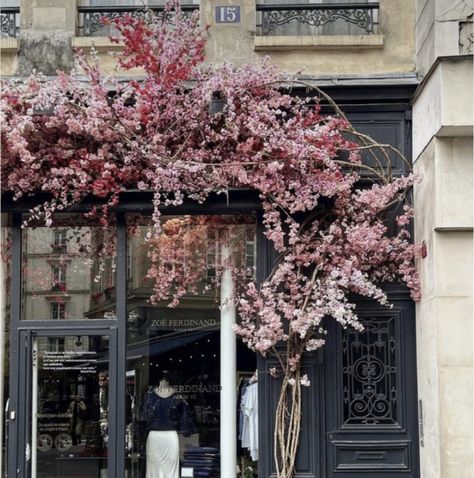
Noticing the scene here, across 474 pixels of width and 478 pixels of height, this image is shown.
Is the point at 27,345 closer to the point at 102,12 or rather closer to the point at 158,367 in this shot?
the point at 158,367

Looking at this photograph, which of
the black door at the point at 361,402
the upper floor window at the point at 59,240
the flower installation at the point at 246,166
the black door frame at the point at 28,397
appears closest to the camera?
the flower installation at the point at 246,166

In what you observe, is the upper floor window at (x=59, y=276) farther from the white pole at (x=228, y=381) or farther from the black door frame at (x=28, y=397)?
the white pole at (x=228, y=381)

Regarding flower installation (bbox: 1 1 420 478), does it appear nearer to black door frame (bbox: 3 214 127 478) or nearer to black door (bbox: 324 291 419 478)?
black door (bbox: 324 291 419 478)

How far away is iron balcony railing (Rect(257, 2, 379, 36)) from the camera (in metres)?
9.55

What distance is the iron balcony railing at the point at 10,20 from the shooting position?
975 centimetres

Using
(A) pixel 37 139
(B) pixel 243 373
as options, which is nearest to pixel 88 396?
(B) pixel 243 373

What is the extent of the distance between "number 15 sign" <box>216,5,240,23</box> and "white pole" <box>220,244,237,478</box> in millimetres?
2539

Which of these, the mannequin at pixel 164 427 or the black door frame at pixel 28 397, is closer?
the black door frame at pixel 28 397

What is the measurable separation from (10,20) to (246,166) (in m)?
3.13

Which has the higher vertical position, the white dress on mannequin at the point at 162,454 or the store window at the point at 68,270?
the store window at the point at 68,270

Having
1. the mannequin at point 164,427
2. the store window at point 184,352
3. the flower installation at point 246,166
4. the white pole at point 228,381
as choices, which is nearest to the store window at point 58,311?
the store window at point 184,352

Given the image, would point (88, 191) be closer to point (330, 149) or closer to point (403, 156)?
point (330, 149)

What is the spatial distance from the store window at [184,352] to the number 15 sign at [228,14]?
2.06m

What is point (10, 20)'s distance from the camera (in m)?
9.80
